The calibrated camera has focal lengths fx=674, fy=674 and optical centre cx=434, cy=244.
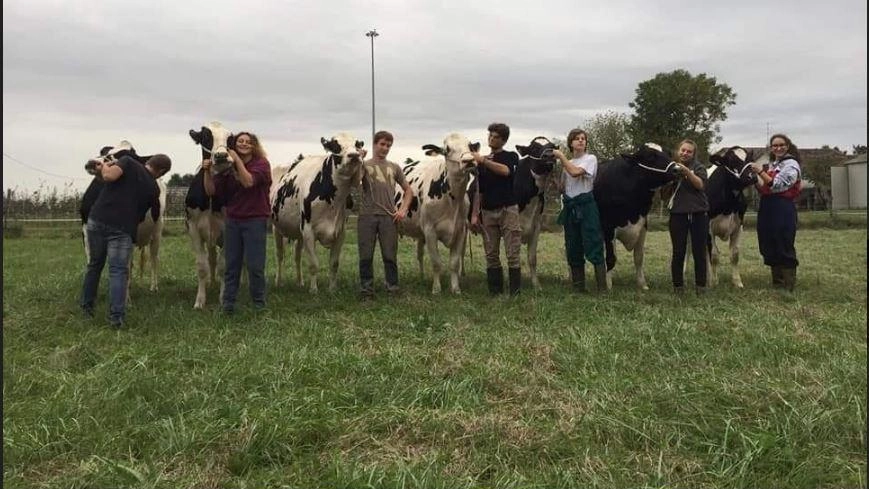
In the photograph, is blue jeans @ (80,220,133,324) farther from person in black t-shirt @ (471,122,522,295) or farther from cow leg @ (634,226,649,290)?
cow leg @ (634,226,649,290)

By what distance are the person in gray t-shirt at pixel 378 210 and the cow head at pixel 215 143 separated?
64.8 inches

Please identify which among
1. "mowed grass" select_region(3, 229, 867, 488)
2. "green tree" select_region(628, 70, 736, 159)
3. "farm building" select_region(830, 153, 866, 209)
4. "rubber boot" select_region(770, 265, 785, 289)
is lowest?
"mowed grass" select_region(3, 229, 867, 488)

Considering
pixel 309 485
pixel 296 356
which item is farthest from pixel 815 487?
pixel 296 356

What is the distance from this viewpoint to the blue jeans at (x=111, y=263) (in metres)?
6.39

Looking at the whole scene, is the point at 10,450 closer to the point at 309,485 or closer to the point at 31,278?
the point at 309,485

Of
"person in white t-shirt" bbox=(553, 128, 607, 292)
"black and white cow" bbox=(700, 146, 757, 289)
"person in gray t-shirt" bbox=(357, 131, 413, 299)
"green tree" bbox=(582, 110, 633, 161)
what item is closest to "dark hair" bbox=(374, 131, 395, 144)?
"person in gray t-shirt" bbox=(357, 131, 413, 299)

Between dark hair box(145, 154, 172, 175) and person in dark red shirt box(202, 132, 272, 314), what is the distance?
644 millimetres

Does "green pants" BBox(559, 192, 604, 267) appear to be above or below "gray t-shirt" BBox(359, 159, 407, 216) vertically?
below

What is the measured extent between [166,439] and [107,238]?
381 cm

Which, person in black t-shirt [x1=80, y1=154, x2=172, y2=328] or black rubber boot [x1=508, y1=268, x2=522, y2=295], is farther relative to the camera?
black rubber boot [x1=508, y1=268, x2=522, y2=295]

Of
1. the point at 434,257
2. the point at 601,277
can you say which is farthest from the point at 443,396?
the point at 601,277

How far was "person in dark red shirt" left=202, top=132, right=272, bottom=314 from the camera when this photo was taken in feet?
23.0

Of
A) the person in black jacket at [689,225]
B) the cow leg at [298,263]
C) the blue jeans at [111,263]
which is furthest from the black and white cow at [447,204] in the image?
the blue jeans at [111,263]

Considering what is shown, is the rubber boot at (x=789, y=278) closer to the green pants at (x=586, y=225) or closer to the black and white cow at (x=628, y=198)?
the black and white cow at (x=628, y=198)
